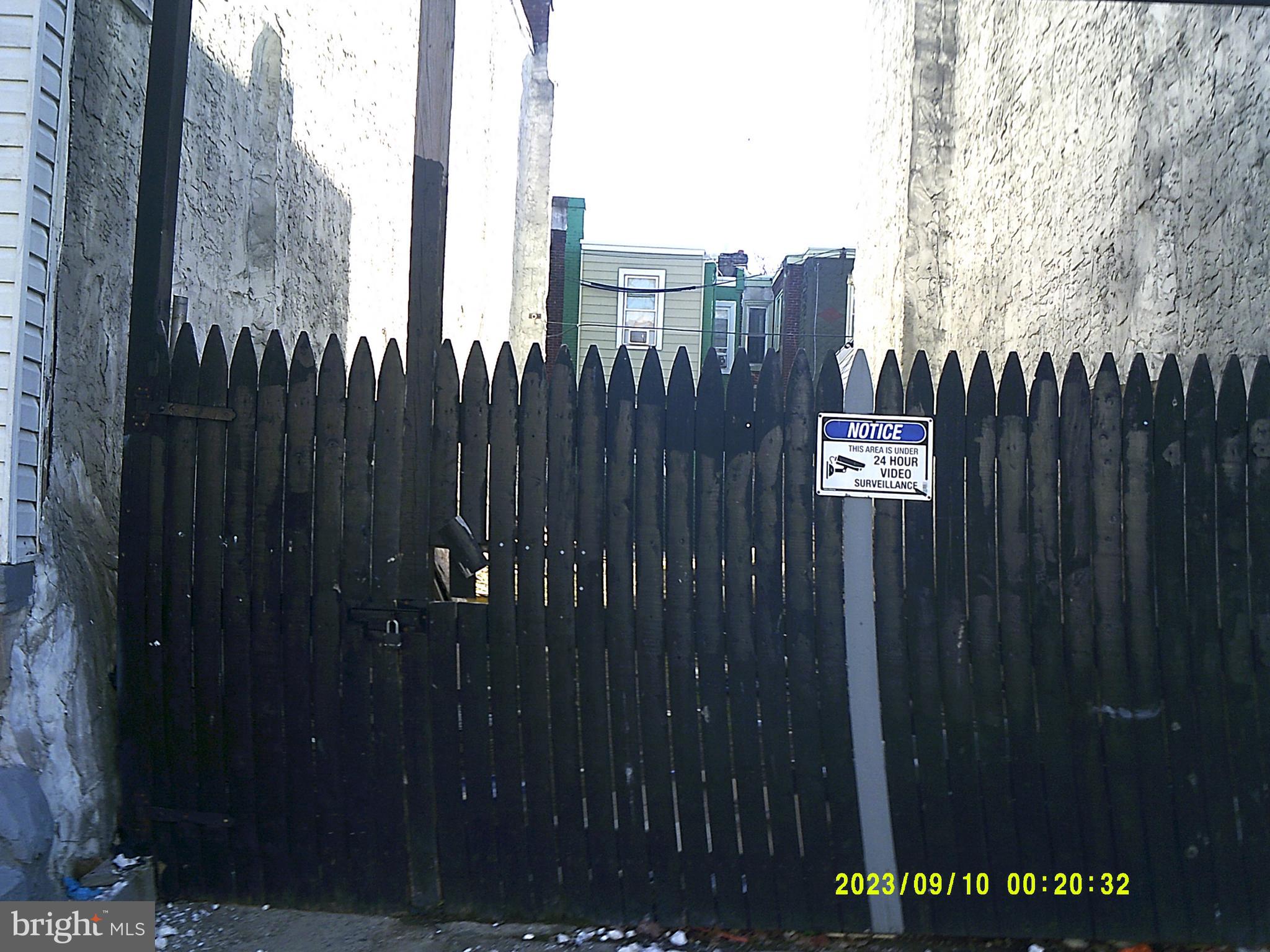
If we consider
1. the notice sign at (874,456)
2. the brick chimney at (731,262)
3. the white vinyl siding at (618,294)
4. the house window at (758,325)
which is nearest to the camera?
the notice sign at (874,456)

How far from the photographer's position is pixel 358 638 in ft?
11.8

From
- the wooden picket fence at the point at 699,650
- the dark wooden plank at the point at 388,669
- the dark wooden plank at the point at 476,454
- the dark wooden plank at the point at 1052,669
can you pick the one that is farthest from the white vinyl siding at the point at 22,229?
the dark wooden plank at the point at 1052,669

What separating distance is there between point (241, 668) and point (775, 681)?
6.51 feet

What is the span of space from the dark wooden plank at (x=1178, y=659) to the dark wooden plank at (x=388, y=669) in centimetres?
258

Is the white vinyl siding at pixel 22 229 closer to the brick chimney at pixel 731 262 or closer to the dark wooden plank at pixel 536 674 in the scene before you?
the dark wooden plank at pixel 536 674

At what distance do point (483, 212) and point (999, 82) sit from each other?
286 inches

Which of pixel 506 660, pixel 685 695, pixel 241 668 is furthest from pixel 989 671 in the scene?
pixel 241 668

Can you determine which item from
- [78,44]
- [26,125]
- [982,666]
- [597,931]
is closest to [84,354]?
[26,125]

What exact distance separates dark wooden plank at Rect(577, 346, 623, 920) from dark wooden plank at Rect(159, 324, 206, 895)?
4.82 ft

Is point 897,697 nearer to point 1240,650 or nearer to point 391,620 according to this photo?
point 1240,650

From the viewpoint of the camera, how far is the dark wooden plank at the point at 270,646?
361cm

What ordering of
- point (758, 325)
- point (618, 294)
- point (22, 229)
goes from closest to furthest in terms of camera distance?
point (22, 229) → point (618, 294) → point (758, 325)

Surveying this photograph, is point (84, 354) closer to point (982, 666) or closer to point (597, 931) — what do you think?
point (597, 931)
